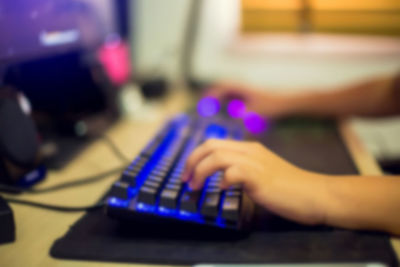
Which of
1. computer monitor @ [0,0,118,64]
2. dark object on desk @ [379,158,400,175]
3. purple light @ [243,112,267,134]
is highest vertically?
computer monitor @ [0,0,118,64]

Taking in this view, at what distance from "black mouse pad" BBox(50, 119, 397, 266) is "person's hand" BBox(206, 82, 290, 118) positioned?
1.46ft

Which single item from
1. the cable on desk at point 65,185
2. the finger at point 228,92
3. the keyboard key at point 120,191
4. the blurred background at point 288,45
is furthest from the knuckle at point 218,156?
the blurred background at point 288,45

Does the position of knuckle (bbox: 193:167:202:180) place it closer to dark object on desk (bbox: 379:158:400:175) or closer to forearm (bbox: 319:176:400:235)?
forearm (bbox: 319:176:400:235)

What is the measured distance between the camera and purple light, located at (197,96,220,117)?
914 mm

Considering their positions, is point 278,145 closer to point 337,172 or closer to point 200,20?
point 337,172

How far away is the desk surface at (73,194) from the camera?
16.3 inches

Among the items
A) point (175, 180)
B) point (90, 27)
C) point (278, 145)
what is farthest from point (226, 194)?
point (90, 27)

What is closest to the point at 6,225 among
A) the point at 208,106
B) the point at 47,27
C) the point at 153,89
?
the point at 47,27

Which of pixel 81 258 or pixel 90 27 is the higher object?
pixel 90 27

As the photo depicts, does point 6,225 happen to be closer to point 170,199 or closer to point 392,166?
point 170,199

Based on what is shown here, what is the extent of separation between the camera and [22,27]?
0.64 m

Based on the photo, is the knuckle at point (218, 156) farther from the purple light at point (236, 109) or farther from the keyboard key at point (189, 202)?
the purple light at point (236, 109)

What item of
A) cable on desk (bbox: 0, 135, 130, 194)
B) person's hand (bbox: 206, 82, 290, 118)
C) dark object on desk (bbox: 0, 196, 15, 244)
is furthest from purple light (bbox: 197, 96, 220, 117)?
dark object on desk (bbox: 0, 196, 15, 244)

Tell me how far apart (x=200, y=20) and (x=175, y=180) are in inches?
37.5
